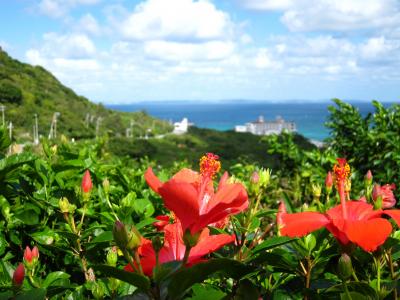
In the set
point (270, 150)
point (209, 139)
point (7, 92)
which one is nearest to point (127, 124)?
point (209, 139)

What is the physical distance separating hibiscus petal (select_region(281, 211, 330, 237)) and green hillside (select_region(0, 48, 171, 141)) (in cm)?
4575

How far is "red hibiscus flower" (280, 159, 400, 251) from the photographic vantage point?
94 cm

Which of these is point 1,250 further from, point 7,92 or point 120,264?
point 7,92

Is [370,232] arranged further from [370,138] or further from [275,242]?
[370,138]

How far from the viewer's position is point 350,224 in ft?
3.19

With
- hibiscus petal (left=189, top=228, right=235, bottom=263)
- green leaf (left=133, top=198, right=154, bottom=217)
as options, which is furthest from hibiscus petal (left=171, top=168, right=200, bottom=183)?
green leaf (left=133, top=198, right=154, bottom=217)

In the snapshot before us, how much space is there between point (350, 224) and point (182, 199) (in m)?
0.36

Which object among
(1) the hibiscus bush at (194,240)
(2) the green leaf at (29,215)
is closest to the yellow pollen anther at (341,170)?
(1) the hibiscus bush at (194,240)

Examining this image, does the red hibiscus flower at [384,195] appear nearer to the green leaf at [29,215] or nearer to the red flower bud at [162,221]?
the red flower bud at [162,221]

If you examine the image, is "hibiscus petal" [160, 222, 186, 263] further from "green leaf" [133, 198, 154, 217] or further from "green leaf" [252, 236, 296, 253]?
"green leaf" [133, 198, 154, 217]

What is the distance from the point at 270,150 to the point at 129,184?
8.37ft

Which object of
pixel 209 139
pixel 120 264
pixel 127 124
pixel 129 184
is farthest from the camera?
pixel 127 124

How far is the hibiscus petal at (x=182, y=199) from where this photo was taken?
809mm

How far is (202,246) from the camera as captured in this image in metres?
0.96
